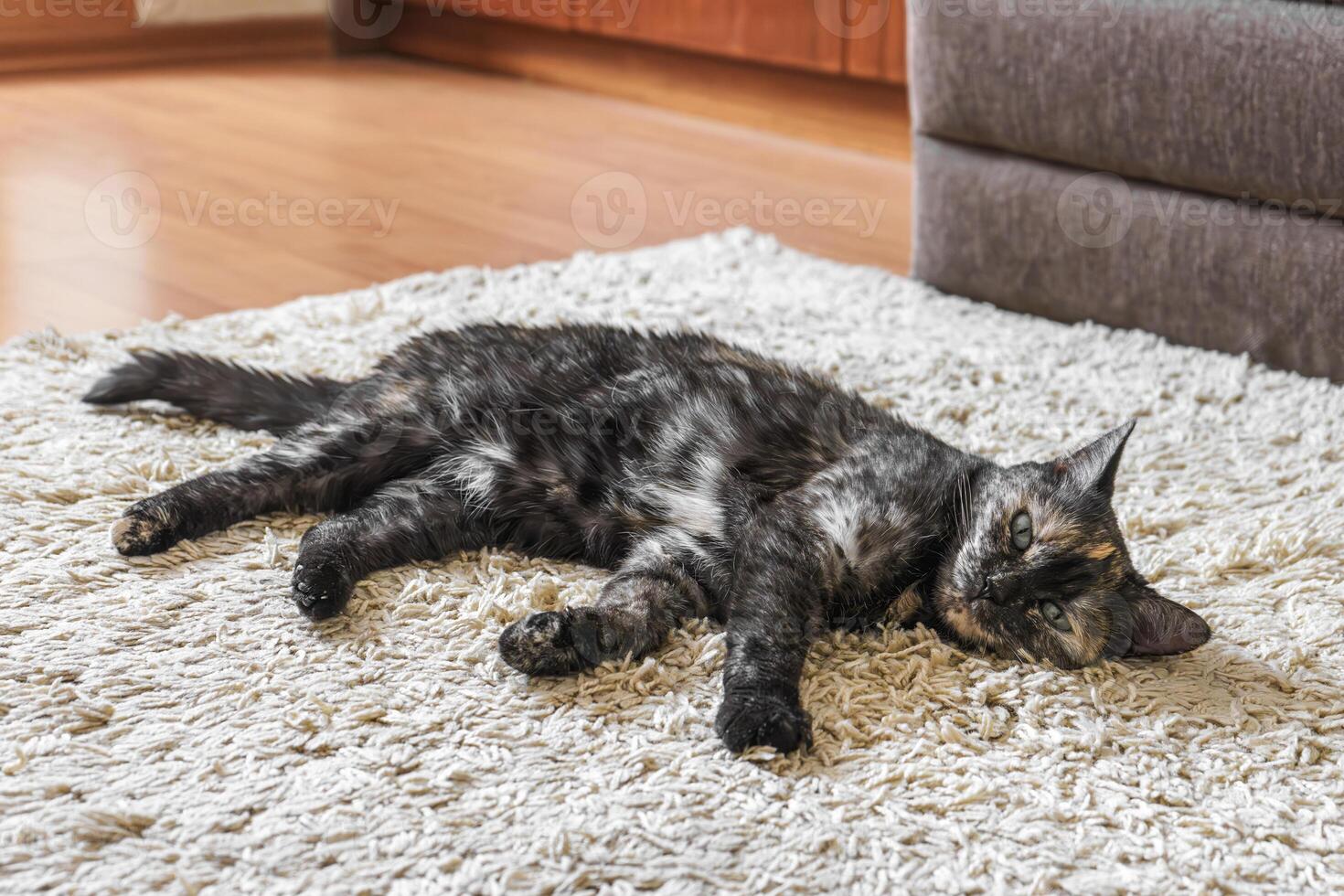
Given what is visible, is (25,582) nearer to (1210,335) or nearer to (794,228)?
(1210,335)

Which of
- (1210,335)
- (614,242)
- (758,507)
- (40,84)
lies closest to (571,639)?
(758,507)

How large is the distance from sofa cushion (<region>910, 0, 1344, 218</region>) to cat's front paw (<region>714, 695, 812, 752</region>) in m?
1.55

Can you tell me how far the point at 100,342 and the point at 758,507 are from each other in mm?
1359

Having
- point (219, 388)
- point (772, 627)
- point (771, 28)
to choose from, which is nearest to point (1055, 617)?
point (772, 627)

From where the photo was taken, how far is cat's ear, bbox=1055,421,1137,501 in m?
1.41

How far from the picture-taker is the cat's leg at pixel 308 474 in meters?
1.63

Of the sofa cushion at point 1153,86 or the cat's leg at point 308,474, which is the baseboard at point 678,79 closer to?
the sofa cushion at point 1153,86

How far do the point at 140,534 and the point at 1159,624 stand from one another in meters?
1.13

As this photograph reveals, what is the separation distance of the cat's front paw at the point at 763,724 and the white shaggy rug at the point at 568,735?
16 mm

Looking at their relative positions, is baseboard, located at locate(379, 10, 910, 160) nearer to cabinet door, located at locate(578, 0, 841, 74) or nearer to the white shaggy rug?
cabinet door, located at locate(578, 0, 841, 74)

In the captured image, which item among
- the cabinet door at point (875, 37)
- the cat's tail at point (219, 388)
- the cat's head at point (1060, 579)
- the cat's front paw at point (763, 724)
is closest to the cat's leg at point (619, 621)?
the cat's front paw at point (763, 724)

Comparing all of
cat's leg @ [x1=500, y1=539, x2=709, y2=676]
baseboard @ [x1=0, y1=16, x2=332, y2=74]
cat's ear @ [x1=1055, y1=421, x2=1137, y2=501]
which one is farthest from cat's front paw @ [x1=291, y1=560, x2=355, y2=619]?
baseboard @ [x1=0, y1=16, x2=332, y2=74]

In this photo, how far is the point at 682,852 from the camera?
3.71 feet

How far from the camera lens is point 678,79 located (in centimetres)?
502
